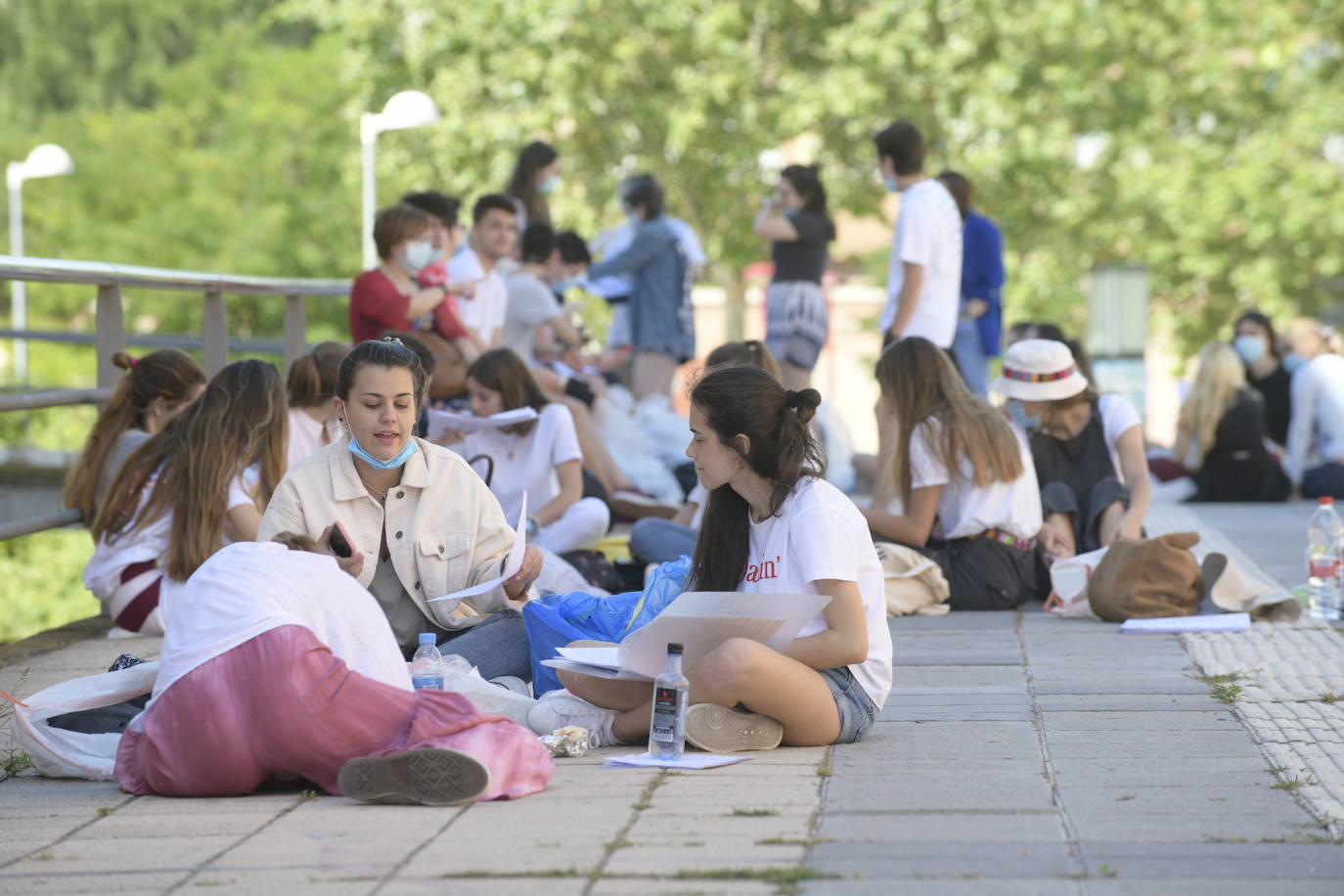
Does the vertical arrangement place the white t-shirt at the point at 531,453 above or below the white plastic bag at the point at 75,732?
above

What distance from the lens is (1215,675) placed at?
6.24 metres

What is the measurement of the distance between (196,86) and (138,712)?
3182 cm

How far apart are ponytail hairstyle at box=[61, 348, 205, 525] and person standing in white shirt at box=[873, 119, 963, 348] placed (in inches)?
155

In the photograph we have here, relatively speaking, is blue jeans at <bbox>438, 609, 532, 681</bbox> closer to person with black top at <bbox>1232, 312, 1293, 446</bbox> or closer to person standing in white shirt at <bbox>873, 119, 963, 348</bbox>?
person standing in white shirt at <bbox>873, 119, 963, 348</bbox>

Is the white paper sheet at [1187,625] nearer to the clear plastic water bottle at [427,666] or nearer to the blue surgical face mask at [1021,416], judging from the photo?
the blue surgical face mask at [1021,416]

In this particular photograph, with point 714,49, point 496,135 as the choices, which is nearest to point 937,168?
point 714,49

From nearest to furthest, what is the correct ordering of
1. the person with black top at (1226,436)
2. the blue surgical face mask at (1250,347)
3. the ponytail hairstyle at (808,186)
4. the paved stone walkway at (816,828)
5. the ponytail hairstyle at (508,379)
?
the paved stone walkway at (816,828), the ponytail hairstyle at (508,379), the ponytail hairstyle at (808,186), the person with black top at (1226,436), the blue surgical face mask at (1250,347)

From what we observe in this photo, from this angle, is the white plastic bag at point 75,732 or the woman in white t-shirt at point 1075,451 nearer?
the white plastic bag at point 75,732

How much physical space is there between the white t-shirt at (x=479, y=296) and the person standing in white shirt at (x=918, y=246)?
2.24 meters

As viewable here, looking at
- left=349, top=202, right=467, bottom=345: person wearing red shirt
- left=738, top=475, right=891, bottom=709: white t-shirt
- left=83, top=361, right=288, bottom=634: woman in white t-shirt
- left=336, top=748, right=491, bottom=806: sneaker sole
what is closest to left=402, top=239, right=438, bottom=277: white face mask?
left=349, top=202, right=467, bottom=345: person wearing red shirt

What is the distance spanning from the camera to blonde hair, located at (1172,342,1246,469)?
13336 mm

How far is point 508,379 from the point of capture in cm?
875

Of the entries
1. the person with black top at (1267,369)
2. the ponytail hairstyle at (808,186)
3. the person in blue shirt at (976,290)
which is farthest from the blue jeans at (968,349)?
the person with black top at (1267,369)

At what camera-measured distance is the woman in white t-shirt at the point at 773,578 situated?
196 inches
